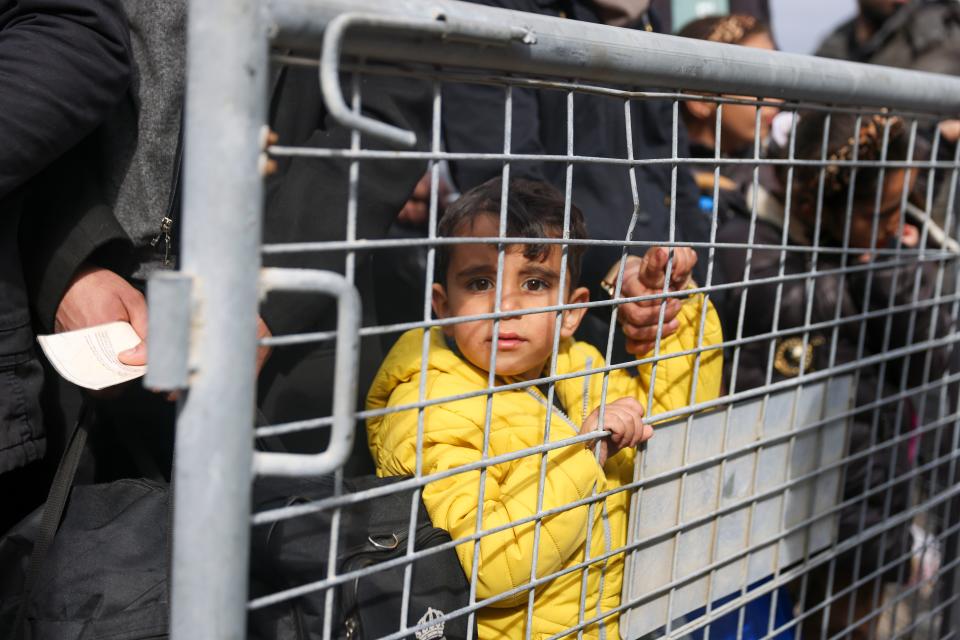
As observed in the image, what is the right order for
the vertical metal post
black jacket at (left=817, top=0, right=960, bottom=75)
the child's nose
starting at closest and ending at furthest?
the vertical metal post, the child's nose, black jacket at (left=817, top=0, right=960, bottom=75)

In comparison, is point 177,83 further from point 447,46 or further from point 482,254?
point 447,46

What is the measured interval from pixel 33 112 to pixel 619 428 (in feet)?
3.11

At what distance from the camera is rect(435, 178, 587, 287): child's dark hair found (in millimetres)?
1471

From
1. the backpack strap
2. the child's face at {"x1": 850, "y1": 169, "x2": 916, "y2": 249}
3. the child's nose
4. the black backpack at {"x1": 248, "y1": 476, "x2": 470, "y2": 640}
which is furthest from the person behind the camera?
the child's face at {"x1": 850, "y1": 169, "x2": 916, "y2": 249}

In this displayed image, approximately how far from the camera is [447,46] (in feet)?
3.19

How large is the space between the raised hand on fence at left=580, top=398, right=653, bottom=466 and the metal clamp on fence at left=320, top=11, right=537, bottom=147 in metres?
0.55

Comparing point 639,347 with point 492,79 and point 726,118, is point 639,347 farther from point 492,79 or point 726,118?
point 726,118

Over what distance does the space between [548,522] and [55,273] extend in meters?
0.85

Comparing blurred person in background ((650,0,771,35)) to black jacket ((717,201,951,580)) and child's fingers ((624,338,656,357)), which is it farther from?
child's fingers ((624,338,656,357))

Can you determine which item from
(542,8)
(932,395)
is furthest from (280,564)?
(932,395)

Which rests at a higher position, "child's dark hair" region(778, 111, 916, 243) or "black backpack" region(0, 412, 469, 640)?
"child's dark hair" region(778, 111, 916, 243)

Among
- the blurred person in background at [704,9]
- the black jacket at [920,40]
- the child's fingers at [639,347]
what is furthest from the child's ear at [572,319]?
the blurred person in background at [704,9]

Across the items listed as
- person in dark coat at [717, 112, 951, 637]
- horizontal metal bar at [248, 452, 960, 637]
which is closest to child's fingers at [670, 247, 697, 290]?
horizontal metal bar at [248, 452, 960, 637]

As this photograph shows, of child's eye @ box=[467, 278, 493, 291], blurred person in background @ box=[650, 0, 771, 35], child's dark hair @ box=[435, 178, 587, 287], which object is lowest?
child's eye @ box=[467, 278, 493, 291]
